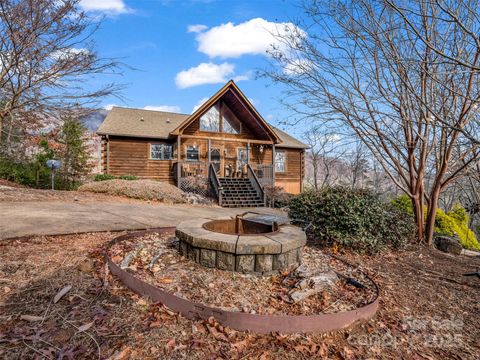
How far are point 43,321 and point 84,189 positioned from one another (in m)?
10.4

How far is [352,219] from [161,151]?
42.8ft

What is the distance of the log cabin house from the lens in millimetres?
14430

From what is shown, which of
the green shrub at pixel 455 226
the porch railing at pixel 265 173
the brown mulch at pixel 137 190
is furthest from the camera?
the porch railing at pixel 265 173

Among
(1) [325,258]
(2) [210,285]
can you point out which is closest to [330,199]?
(1) [325,258]

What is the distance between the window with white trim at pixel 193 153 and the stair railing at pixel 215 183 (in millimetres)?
2219

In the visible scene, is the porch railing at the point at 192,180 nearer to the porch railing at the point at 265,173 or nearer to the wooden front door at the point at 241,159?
the wooden front door at the point at 241,159

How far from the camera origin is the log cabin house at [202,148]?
14430 millimetres

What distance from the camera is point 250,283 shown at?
9.95 ft

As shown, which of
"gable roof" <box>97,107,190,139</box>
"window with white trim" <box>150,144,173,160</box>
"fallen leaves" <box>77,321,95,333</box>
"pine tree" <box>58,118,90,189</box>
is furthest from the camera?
"pine tree" <box>58,118,90,189</box>

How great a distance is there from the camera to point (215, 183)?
14031 mm

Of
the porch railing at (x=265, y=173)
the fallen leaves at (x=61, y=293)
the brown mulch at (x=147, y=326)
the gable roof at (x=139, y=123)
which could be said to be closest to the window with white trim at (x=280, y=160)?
the porch railing at (x=265, y=173)

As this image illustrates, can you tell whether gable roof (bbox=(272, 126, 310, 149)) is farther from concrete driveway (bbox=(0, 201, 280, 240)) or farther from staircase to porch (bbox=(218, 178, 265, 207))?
concrete driveway (bbox=(0, 201, 280, 240))

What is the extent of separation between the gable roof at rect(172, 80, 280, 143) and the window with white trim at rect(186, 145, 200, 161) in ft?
7.95

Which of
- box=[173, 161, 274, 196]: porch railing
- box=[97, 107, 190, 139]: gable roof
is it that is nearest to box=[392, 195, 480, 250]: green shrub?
box=[173, 161, 274, 196]: porch railing
